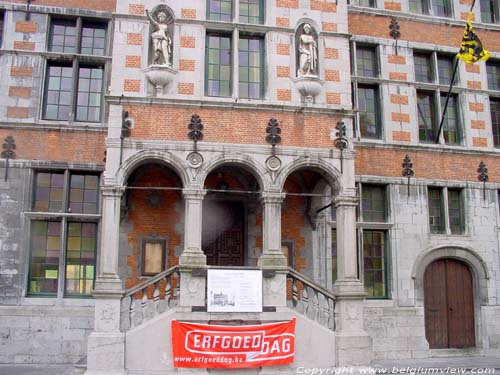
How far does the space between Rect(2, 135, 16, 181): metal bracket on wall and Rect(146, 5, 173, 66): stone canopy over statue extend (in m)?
4.25

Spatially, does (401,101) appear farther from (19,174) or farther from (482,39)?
(19,174)

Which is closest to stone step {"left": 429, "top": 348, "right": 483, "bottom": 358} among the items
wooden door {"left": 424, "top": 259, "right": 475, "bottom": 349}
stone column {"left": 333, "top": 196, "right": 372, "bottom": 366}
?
wooden door {"left": 424, "top": 259, "right": 475, "bottom": 349}

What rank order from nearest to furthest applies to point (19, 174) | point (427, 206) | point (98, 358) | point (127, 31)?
point (98, 358), point (127, 31), point (19, 174), point (427, 206)

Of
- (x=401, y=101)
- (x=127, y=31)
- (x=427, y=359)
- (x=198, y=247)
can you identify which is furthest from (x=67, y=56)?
(x=427, y=359)

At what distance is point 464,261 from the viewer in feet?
51.7

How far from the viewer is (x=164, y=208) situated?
45.9ft

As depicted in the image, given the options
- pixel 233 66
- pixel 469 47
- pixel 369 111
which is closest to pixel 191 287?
pixel 233 66

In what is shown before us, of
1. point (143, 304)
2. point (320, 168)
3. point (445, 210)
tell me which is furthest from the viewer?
point (445, 210)

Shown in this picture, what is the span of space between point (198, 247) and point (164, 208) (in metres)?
2.56

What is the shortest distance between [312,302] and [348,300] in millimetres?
745

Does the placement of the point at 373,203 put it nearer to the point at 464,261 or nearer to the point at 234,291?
the point at 464,261

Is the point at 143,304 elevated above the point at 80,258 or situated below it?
below

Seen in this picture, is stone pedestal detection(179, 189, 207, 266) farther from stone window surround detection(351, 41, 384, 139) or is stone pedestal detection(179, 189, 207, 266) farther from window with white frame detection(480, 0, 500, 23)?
window with white frame detection(480, 0, 500, 23)

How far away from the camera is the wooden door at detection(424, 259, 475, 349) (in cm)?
1537
